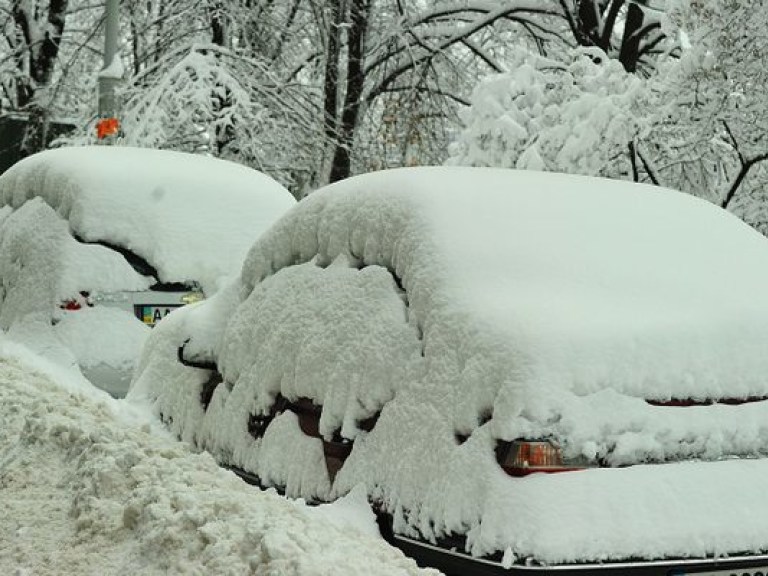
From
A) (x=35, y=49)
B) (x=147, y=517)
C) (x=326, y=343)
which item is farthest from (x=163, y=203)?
(x=35, y=49)

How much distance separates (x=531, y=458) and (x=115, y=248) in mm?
5038

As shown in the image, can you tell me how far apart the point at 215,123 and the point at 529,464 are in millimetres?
14569

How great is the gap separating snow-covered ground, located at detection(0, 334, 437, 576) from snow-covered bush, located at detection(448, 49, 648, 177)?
6.54 m

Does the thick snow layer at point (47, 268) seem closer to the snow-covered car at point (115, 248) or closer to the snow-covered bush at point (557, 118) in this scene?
the snow-covered car at point (115, 248)

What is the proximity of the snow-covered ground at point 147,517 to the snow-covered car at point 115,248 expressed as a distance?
2.43 metres

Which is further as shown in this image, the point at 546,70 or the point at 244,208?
the point at 546,70

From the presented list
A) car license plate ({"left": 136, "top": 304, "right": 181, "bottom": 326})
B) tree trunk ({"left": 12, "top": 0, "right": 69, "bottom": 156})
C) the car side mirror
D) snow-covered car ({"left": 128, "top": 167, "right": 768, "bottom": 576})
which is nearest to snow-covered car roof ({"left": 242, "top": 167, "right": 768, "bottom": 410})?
snow-covered car ({"left": 128, "top": 167, "right": 768, "bottom": 576})

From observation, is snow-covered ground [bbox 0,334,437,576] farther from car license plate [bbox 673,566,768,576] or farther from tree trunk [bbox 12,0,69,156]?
tree trunk [bbox 12,0,69,156]

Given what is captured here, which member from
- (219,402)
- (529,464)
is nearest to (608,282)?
(529,464)

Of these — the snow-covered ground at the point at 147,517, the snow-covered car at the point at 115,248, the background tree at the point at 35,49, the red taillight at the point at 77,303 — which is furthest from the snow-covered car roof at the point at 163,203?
the background tree at the point at 35,49

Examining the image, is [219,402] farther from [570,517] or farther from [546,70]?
[546,70]

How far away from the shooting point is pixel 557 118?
11.9 meters

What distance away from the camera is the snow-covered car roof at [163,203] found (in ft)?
26.5

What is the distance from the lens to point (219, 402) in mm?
5449
